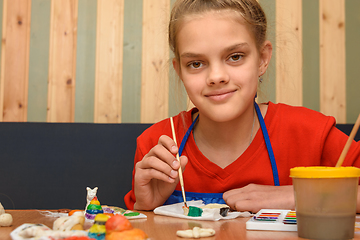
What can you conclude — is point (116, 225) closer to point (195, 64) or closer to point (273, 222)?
point (273, 222)

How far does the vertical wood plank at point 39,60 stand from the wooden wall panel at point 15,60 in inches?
1.0

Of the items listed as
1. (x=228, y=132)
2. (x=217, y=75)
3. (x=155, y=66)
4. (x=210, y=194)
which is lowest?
(x=210, y=194)

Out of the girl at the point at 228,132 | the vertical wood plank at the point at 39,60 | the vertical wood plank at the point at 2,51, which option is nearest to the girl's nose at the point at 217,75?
the girl at the point at 228,132

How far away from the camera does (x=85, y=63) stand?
1.77 metres

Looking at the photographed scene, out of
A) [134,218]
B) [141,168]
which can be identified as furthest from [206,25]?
[134,218]

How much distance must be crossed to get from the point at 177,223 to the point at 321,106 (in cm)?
146

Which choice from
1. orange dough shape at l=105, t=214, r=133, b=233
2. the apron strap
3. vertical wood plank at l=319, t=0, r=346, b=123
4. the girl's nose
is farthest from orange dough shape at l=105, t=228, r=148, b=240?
vertical wood plank at l=319, t=0, r=346, b=123

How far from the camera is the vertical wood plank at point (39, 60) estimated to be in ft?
5.75

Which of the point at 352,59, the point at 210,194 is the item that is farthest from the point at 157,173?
the point at 352,59

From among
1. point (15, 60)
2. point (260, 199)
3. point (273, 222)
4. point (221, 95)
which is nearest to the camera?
point (273, 222)

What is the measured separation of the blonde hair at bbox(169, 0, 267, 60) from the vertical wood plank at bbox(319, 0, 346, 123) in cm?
93

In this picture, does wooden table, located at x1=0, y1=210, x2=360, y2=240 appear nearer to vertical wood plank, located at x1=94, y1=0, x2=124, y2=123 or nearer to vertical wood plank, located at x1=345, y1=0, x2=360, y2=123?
vertical wood plank, located at x1=94, y1=0, x2=124, y2=123

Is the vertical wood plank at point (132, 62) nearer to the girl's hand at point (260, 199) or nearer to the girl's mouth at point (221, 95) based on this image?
the girl's mouth at point (221, 95)

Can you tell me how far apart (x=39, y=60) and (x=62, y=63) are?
0.39ft
